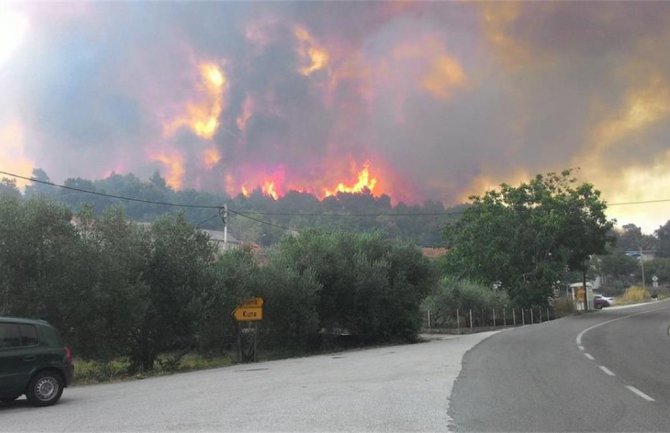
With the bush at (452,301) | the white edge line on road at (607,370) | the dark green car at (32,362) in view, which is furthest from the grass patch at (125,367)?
the bush at (452,301)

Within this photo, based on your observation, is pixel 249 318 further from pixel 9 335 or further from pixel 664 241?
pixel 664 241

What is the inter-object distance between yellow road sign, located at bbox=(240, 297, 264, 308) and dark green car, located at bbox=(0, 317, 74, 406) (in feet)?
32.0

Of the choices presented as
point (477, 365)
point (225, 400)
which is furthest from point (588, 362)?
point (225, 400)

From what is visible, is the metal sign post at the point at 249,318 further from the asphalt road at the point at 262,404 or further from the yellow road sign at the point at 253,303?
the asphalt road at the point at 262,404

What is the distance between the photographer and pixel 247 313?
68.6 ft

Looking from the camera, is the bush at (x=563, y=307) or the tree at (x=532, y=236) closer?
the tree at (x=532, y=236)

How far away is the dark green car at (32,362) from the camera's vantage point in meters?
10.6

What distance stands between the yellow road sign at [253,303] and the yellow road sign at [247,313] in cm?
12

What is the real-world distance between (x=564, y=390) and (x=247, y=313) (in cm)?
1273

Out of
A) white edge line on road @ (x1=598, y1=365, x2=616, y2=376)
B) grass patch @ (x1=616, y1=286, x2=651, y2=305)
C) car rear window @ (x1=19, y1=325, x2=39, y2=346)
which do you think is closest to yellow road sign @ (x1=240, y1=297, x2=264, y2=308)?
car rear window @ (x1=19, y1=325, x2=39, y2=346)

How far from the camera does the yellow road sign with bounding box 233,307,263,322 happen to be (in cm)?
2080

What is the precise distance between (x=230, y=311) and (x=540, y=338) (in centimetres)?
1438

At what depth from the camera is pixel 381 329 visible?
28656mm

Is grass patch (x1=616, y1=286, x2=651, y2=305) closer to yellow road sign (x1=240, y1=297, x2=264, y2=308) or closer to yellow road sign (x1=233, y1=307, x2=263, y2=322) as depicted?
yellow road sign (x1=240, y1=297, x2=264, y2=308)
